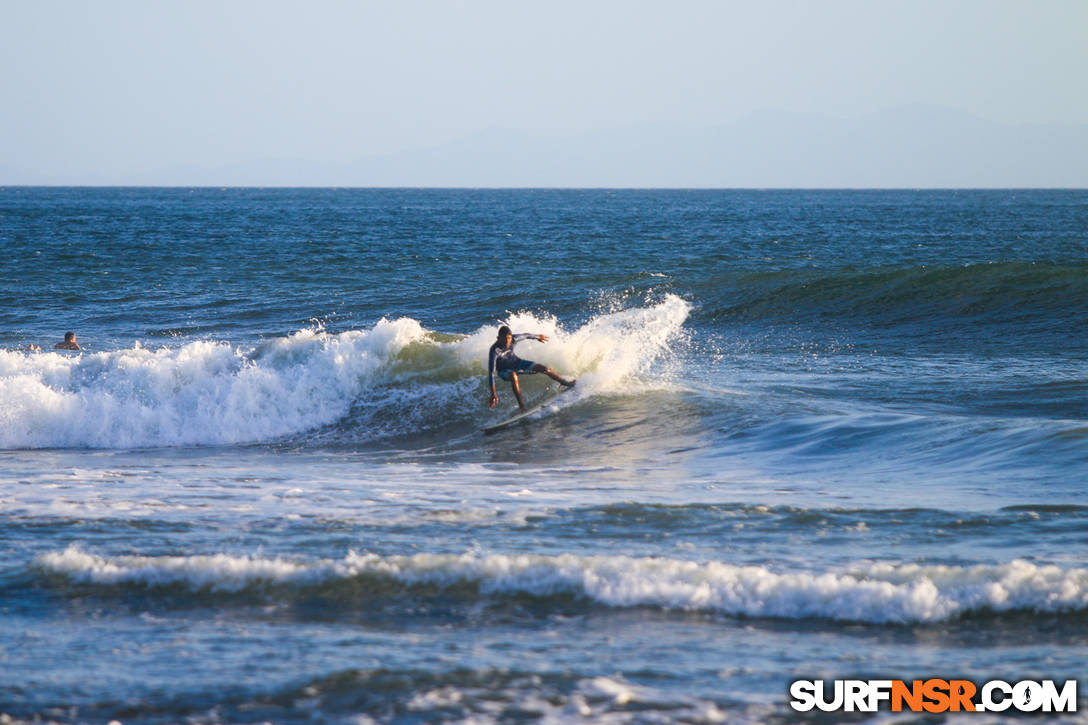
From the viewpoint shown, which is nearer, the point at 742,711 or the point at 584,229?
→ the point at 742,711

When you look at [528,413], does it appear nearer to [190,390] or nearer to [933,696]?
[190,390]

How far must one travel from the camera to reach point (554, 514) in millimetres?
8617

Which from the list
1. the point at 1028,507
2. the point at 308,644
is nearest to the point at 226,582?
the point at 308,644

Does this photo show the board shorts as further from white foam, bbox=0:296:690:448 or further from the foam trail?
the foam trail

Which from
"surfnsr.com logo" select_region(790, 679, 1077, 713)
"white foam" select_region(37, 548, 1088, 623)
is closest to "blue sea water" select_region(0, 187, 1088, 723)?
"white foam" select_region(37, 548, 1088, 623)

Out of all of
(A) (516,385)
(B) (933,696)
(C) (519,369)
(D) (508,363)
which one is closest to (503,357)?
(D) (508,363)

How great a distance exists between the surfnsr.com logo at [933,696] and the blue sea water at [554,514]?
0.45 feet

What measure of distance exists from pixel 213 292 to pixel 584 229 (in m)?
31.2

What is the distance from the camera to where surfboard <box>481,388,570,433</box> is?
47.5 ft

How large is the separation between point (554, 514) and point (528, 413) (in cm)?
620

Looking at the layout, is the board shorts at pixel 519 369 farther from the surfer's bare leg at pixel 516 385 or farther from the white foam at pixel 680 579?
the white foam at pixel 680 579

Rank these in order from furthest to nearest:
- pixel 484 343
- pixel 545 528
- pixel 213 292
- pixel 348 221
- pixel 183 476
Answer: pixel 348 221 → pixel 213 292 → pixel 484 343 → pixel 183 476 → pixel 545 528

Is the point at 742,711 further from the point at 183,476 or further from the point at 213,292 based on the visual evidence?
the point at 213,292

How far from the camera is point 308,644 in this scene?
19.4 ft
